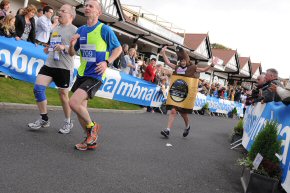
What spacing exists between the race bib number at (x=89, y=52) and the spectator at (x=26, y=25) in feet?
16.9

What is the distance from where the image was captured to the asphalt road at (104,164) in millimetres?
3746

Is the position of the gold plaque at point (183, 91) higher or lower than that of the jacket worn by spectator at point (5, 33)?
lower

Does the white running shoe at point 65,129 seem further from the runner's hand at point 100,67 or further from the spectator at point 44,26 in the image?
the spectator at point 44,26

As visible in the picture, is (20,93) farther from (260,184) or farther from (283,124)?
(260,184)

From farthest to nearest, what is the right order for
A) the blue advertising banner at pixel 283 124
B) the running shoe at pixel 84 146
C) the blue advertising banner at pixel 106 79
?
the blue advertising banner at pixel 106 79
the running shoe at pixel 84 146
the blue advertising banner at pixel 283 124

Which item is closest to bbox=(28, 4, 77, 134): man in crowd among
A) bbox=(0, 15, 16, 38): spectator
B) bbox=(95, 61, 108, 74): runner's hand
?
bbox=(95, 61, 108, 74): runner's hand

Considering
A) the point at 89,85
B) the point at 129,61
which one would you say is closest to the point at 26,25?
the point at 129,61

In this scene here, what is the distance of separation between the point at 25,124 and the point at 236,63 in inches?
2153

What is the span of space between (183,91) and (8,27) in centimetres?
496

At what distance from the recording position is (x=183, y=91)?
8.59 m

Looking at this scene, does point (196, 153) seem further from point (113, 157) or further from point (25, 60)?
point (25, 60)

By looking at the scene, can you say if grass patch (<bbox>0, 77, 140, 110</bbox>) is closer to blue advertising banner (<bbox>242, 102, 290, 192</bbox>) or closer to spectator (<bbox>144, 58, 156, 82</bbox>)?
spectator (<bbox>144, 58, 156, 82</bbox>)

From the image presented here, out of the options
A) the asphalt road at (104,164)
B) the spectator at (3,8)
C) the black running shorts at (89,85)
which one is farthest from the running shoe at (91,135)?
the spectator at (3,8)

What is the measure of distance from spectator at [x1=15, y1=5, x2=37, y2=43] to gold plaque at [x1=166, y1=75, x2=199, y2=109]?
14.8 ft
